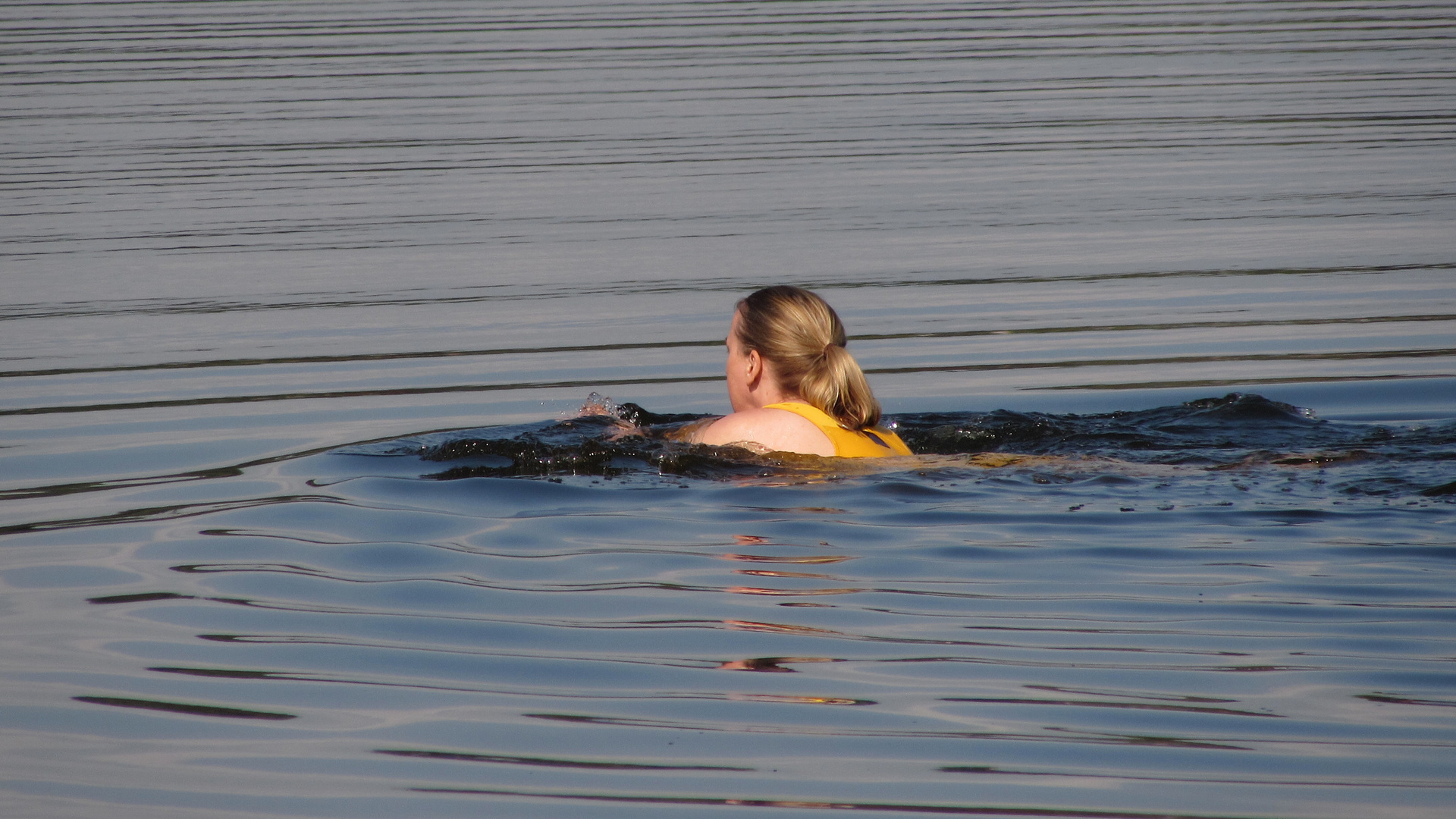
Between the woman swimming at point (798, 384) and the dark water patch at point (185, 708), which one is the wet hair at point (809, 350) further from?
the dark water patch at point (185, 708)

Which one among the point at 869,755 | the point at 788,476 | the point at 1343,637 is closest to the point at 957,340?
the point at 788,476

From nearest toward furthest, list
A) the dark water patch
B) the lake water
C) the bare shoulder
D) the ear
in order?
the lake water < the dark water patch < the bare shoulder < the ear

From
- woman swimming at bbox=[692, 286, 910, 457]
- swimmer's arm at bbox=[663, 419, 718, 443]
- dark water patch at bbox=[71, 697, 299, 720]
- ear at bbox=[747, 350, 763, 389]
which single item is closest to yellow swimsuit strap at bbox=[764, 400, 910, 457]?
woman swimming at bbox=[692, 286, 910, 457]

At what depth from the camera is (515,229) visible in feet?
44.5

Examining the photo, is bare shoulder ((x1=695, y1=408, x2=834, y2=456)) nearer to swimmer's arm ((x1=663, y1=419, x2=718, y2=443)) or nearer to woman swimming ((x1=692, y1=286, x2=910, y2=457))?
woman swimming ((x1=692, y1=286, x2=910, y2=457))

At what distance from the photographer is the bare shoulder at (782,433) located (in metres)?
7.06

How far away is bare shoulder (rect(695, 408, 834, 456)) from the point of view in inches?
278

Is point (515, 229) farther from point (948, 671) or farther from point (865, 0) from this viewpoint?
point (865, 0)

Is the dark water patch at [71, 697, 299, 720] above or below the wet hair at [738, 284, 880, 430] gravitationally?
below

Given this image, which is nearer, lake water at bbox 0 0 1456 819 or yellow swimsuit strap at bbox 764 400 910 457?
lake water at bbox 0 0 1456 819

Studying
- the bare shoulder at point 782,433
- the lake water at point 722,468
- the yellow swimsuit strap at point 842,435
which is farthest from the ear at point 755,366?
the lake water at point 722,468

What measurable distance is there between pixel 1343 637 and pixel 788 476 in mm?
2595

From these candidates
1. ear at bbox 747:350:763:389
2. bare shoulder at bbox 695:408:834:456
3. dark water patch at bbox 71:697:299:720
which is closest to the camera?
dark water patch at bbox 71:697:299:720

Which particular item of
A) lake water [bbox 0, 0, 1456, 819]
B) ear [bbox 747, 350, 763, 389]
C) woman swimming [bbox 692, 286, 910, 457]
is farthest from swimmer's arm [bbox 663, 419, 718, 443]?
ear [bbox 747, 350, 763, 389]
